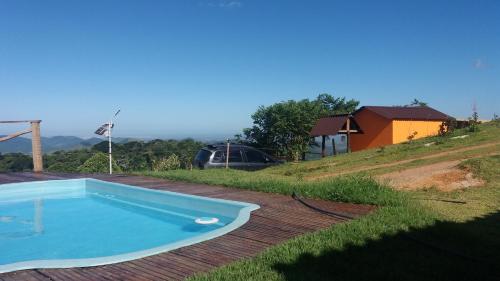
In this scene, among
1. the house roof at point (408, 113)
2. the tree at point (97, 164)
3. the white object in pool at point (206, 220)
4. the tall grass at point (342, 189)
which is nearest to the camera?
the tall grass at point (342, 189)

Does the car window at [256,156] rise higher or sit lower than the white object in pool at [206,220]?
higher

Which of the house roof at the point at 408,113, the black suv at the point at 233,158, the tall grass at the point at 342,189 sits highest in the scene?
the house roof at the point at 408,113

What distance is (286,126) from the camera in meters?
28.5

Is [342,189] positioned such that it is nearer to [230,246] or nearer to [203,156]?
[230,246]

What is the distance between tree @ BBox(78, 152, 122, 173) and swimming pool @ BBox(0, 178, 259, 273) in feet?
18.2

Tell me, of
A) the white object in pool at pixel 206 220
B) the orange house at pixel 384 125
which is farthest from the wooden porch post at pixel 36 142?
the orange house at pixel 384 125

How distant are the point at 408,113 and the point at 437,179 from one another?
602 inches

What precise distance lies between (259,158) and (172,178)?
451 cm

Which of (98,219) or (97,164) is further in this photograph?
(97,164)

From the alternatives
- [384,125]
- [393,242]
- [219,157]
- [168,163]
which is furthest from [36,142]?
[384,125]

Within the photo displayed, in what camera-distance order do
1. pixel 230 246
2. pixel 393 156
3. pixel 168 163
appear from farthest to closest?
pixel 168 163, pixel 393 156, pixel 230 246

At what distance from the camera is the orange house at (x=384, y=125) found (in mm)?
23156

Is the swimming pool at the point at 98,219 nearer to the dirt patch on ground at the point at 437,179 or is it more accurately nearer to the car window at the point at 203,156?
the car window at the point at 203,156

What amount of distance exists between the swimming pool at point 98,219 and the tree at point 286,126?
687 inches
